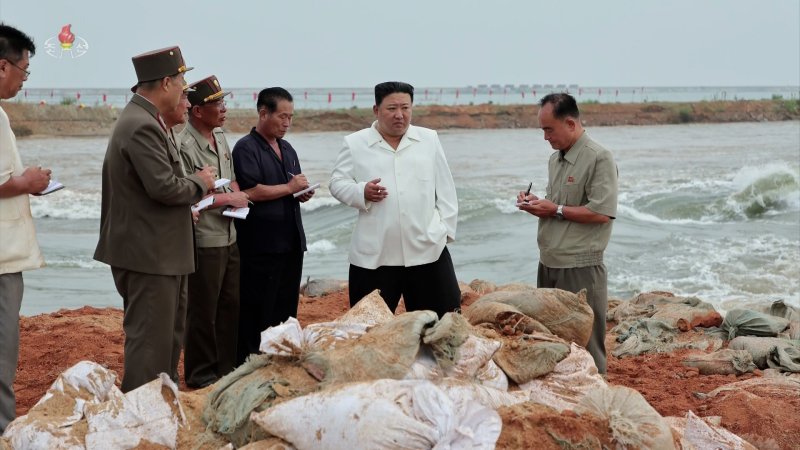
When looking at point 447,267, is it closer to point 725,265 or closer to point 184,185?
point 184,185

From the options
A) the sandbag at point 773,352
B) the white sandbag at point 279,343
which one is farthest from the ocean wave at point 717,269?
the white sandbag at point 279,343

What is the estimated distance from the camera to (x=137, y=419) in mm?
3469

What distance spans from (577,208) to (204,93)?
2.27 meters

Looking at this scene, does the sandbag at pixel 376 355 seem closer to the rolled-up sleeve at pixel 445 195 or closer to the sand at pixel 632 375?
the rolled-up sleeve at pixel 445 195

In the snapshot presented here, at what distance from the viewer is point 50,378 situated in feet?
17.9

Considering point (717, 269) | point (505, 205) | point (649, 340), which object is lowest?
point (717, 269)

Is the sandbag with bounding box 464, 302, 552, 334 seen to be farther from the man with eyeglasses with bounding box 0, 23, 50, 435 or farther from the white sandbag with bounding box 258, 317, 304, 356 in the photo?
the man with eyeglasses with bounding box 0, 23, 50, 435

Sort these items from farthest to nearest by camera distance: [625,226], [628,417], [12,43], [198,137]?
[625,226] → [198,137] → [12,43] → [628,417]

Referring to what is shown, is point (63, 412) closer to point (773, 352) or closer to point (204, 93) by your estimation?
point (204, 93)

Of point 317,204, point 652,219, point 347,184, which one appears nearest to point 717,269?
point 652,219

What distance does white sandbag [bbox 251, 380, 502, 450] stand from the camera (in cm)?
298

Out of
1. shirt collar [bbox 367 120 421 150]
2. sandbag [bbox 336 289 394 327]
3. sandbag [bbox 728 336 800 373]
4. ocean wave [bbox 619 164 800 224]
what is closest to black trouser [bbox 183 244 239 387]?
shirt collar [bbox 367 120 421 150]

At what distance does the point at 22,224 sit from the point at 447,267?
7.70 ft

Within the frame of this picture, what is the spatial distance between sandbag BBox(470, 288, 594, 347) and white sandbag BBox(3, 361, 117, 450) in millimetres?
1935
